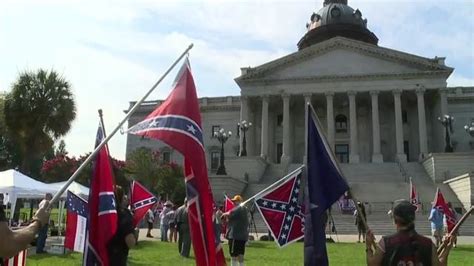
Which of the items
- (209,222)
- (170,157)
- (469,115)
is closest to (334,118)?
(469,115)

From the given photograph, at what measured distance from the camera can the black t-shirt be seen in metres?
6.39

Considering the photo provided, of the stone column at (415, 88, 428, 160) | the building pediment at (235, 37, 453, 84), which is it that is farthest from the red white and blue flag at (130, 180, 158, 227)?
the stone column at (415, 88, 428, 160)

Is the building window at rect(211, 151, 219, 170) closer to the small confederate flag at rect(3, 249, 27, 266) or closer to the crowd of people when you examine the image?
the small confederate flag at rect(3, 249, 27, 266)

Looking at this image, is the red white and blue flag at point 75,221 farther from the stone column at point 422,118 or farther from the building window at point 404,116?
the building window at point 404,116

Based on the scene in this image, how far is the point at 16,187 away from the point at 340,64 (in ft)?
146

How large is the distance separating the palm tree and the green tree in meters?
22.1

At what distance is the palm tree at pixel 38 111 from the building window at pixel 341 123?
39381mm

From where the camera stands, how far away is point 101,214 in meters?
6.25

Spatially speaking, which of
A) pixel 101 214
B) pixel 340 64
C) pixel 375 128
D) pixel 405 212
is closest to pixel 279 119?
pixel 340 64

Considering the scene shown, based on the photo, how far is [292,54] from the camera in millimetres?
Answer: 57562

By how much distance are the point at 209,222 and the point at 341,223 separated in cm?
2674

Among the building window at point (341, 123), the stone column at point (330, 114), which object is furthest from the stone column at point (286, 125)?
the building window at point (341, 123)

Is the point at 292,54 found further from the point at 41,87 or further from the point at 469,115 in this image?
the point at 41,87

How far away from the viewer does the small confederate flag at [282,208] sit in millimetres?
13391
